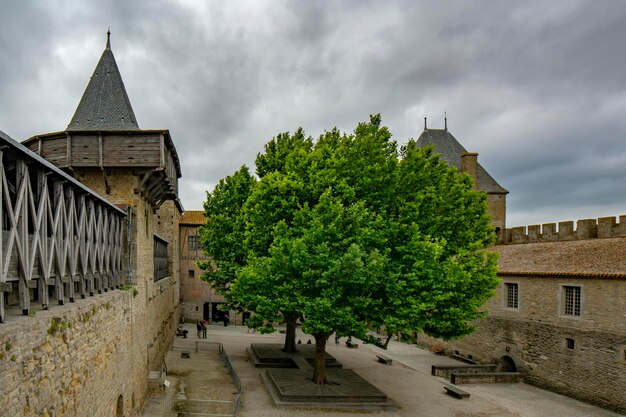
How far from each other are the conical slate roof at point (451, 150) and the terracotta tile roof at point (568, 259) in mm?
10386

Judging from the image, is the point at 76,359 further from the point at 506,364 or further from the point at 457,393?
the point at 506,364

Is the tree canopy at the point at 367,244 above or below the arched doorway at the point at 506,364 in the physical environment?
above

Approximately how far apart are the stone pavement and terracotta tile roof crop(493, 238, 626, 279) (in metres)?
5.58

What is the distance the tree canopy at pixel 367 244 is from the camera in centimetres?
1498

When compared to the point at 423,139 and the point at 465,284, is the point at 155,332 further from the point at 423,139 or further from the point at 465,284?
the point at 423,139

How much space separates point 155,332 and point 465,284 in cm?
1282

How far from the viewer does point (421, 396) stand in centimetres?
1888

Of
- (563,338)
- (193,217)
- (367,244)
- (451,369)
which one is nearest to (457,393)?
(451,369)

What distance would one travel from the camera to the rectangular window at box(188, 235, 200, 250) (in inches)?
1516

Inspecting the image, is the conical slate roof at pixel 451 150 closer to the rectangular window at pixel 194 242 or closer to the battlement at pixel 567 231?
the battlement at pixel 567 231

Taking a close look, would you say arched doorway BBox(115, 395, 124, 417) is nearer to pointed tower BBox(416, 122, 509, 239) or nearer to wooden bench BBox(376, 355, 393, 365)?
Answer: wooden bench BBox(376, 355, 393, 365)

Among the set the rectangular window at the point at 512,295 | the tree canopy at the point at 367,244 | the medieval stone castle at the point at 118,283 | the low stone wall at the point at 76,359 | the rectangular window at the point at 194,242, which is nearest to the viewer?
the low stone wall at the point at 76,359

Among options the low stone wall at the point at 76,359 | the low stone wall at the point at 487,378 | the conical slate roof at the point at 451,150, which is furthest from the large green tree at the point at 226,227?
the conical slate roof at the point at 451,150

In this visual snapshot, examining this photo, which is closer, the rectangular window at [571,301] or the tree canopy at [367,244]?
the tree canopy at [367,244]
